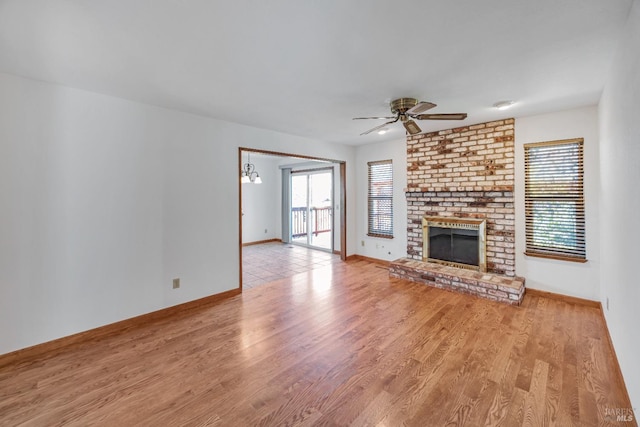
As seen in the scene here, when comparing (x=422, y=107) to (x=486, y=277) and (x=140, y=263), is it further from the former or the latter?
(x=140, y=263)

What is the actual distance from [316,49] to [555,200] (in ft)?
11.6

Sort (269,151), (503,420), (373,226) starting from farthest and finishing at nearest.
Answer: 1. (373,226)
2. (269,151)
3. (503,420)

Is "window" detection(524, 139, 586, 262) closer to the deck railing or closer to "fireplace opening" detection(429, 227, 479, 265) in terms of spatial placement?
"fireplace opening" detection(429, 227, 479, 265)

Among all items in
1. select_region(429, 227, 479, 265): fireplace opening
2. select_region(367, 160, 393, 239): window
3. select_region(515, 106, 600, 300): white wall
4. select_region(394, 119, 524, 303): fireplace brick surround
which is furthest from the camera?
select_region(367, 160, 393, 239): window

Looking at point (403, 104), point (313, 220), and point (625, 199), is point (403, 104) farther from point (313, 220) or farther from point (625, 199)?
point (313, 220)

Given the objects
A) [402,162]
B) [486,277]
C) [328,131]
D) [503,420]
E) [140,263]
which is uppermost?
[328,131]

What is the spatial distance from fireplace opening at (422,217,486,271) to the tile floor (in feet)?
6.45

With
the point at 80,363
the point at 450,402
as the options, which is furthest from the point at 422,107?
the point at 80,363

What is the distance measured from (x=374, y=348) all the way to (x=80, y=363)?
250cm

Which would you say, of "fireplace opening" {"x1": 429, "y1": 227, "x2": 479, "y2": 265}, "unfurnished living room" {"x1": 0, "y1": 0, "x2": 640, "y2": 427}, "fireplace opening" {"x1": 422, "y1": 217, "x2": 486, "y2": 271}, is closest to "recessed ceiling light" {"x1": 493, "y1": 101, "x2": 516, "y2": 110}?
"unfurnished living room" {"x1": 0, "y1": 0, "x2": 640, "y2": 427}

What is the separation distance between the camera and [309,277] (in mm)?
4598

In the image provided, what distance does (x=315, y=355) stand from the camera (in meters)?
2.34

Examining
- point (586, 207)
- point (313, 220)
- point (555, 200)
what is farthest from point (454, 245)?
point (313, 220)

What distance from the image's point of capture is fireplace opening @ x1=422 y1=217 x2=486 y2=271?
4059 mm
